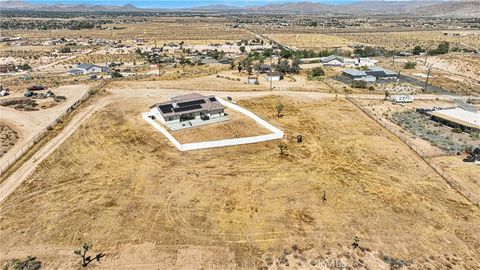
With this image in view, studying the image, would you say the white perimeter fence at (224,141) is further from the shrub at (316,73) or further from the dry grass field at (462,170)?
the shrub at (316,73)

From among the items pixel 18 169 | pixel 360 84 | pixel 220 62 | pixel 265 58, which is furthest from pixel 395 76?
pixel 18 169

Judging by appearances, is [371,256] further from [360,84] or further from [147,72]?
[147,72]

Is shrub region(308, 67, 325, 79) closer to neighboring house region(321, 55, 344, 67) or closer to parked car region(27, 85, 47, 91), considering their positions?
neighboring house region(321, 55, 344, 67)

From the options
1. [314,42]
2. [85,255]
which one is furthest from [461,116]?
[314,42]

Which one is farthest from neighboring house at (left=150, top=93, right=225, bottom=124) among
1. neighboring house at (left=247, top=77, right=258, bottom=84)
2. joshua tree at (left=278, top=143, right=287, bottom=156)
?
neighboring house at (left=247, top=77, right=258, bottom=84)

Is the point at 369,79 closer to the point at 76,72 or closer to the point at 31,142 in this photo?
the point at 31,142

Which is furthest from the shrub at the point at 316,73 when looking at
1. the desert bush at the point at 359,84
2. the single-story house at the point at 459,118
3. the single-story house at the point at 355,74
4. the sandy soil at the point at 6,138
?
the sandy soil at the point at 6,138
